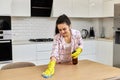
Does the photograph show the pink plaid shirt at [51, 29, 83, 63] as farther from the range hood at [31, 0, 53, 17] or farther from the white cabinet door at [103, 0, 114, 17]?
the white cabinet door at [103, 0, 114, 17]

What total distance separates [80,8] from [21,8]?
141 centimetres

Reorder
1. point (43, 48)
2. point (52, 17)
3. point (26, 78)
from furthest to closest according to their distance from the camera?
point (52, 17), point (43, 48), point (26, 78)

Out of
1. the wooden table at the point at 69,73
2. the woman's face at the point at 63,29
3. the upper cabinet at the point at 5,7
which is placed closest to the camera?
the wooden table at the point at 69,73

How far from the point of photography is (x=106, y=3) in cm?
442

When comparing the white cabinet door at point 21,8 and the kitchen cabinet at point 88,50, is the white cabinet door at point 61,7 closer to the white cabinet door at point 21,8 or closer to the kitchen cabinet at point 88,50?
the white cabinet door at point 21,8

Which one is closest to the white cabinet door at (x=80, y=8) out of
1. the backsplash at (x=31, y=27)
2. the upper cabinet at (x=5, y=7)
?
the backsplash at (x=31, y=27)

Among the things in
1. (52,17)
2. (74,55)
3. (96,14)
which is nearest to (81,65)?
(74,55)

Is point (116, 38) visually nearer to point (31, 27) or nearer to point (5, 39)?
point (31, 27)

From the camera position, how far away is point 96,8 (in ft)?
15.1

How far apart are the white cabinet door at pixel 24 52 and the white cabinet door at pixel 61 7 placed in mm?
933

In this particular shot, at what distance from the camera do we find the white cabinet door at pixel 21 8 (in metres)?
3.75

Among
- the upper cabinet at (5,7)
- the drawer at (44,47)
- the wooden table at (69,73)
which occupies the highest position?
the upper cabinet at (5,7)

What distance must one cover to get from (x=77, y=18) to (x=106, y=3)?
2.68ft

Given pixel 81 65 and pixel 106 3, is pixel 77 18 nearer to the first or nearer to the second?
pixel 106 3
